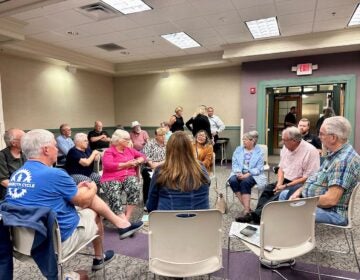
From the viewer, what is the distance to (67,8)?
3.92 m

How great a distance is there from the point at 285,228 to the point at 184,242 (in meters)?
0.63

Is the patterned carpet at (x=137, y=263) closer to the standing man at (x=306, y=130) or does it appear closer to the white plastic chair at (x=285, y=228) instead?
the white plastic chair at (x=285, y=228)

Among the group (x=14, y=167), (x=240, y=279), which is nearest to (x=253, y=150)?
(x=240, y=279)

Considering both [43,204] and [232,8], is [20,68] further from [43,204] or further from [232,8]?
[43,204]

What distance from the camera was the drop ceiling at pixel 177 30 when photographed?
3.96 meters

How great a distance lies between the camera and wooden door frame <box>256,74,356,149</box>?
5758mm

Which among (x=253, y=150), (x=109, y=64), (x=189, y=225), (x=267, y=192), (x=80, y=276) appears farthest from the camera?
(x=109, y=64)

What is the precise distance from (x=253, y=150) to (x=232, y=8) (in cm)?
230

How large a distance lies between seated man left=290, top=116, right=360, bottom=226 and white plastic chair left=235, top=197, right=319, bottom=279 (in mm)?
353

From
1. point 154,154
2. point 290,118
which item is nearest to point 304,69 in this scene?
point 290,118

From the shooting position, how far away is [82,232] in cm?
175

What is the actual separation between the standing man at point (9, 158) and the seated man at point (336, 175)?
2.78 m

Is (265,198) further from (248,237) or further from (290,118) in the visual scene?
(290,118)

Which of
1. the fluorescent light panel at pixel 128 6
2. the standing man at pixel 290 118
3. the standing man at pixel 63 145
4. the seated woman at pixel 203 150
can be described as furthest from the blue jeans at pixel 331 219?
the standing man at pixel 290 118
